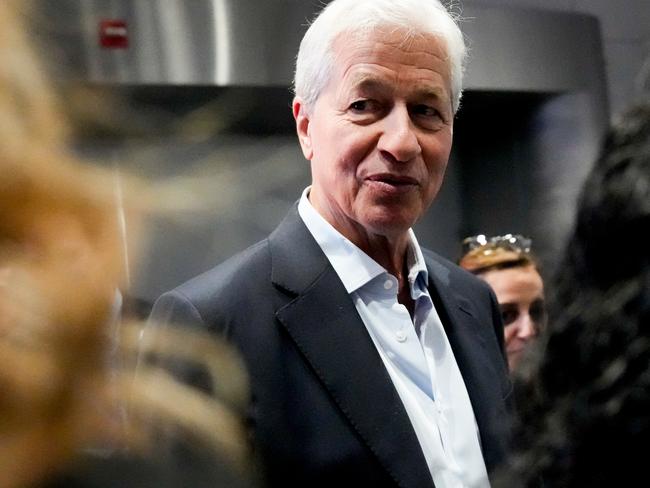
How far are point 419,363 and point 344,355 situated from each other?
4.2 inches

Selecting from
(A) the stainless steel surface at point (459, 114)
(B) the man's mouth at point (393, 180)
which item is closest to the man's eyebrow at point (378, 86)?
(B) the man's mouth at point (393, 180)

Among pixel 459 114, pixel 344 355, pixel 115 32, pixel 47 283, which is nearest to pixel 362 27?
pixel 344 355

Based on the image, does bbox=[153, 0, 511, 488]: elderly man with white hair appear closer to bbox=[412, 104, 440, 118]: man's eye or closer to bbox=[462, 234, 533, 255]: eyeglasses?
bbox=[412, 104, 440, 118]: man's eye

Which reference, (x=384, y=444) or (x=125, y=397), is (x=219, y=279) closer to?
(x=384, y=444)

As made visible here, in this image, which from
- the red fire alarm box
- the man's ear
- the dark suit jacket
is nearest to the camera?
the dark suit jacket

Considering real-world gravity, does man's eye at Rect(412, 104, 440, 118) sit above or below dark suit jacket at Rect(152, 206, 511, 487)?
above

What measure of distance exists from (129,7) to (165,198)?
1.89 meters

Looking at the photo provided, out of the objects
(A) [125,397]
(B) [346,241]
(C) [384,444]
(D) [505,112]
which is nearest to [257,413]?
(C) [384,444]

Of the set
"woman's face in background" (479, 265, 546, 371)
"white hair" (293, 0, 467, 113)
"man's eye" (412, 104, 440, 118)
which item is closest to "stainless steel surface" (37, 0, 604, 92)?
"woman's face in background" (479, 265, 546, 371)

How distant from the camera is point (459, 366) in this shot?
4.24 ft

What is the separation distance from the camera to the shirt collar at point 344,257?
4.06ft

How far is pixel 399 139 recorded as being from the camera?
1248 millimetres

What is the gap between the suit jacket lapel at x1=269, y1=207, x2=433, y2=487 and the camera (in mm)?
1128

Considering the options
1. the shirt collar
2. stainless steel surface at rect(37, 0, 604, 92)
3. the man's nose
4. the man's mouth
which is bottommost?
stainless steel surface at rect(37, 0, 604, 92)
